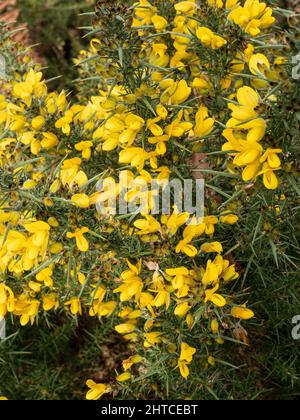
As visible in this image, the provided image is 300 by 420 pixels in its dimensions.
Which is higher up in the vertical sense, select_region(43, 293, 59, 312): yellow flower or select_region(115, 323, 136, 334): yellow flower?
select_region(43, 293, 59, 312): yellow flower

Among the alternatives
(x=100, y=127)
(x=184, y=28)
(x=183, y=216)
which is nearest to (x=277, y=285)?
(x=183, y=216)

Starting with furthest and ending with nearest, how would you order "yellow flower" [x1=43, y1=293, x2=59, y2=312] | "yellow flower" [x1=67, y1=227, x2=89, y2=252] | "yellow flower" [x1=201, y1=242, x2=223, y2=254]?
"yellow flower" [x1=43, y1=293, x2=59, y2=312] < "yellow flower" [x1=201, y1=242, x2=223, y2=254] < "yellow flower" [x1=67, y1=227, x2=89, y2=252]

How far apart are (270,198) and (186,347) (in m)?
0.53

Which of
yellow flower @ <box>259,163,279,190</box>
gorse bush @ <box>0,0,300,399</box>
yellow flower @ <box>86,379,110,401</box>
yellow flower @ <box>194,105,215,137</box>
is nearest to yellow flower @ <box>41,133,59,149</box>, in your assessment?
gorse bush @ <box>0,0,300,399</box>

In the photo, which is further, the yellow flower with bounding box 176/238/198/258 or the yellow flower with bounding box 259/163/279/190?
the yellow flower with bounding box 176/238/198/258

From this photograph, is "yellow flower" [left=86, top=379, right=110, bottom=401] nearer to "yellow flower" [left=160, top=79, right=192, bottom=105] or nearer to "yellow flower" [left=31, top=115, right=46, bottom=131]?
"yellow flower" [left=31, top=115, right=46, bottom=131]

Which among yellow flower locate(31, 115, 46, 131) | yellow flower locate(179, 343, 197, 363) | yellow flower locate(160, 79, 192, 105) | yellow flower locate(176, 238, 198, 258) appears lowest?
yellow flower locate(179, 343, 197, 363)

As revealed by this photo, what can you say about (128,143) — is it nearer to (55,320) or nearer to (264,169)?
(264,169)

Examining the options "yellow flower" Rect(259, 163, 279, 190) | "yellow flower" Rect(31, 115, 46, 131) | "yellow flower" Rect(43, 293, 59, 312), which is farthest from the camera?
"yellow flower" Rect(43, 293, 59, 312)

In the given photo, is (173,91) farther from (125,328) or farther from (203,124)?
(125,328)

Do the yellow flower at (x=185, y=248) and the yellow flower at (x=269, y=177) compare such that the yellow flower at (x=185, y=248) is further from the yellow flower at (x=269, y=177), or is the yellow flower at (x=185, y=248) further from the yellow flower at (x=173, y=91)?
the yellow flower at (x=173, y=91)

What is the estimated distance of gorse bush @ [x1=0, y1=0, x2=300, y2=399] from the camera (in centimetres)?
136

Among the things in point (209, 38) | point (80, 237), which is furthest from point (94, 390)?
point (209, 38)
